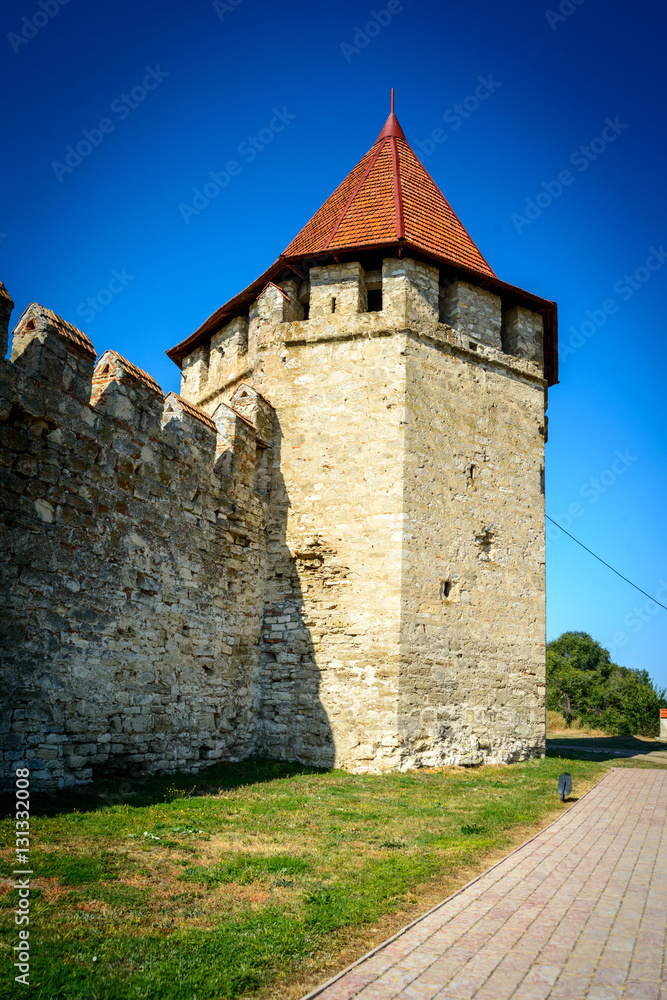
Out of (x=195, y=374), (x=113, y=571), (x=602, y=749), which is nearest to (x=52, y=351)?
(x=113, y=571)

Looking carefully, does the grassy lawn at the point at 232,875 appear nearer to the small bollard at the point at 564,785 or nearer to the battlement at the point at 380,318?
the small bollard at the point at 564,785

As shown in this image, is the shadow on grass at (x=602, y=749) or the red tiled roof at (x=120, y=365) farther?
the shadow on grass at (x=602, y=749)

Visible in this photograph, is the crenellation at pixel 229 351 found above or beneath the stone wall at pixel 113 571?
above

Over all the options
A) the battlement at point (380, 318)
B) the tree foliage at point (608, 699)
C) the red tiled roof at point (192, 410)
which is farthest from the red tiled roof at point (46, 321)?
the tree foliage at point (608, 699)

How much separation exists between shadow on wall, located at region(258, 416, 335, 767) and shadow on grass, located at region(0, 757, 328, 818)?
0.32 m

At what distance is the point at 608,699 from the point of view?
88.3 ft

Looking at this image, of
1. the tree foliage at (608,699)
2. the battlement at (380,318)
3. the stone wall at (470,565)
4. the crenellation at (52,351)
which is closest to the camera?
the crenellation at (52,351)

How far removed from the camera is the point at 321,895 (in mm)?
4289

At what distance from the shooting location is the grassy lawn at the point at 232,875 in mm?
3203

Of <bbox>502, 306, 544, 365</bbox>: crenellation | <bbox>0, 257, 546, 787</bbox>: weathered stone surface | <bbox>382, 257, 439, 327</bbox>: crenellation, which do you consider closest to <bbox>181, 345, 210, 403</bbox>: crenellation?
<bbox>0, 257, 546, 787</bbox>: weathered stone surface

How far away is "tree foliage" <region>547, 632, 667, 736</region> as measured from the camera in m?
23.7

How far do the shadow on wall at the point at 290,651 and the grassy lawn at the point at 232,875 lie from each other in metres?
1.75

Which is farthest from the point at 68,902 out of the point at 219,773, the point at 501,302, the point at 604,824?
the point at 501,302

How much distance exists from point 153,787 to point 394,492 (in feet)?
17.7
